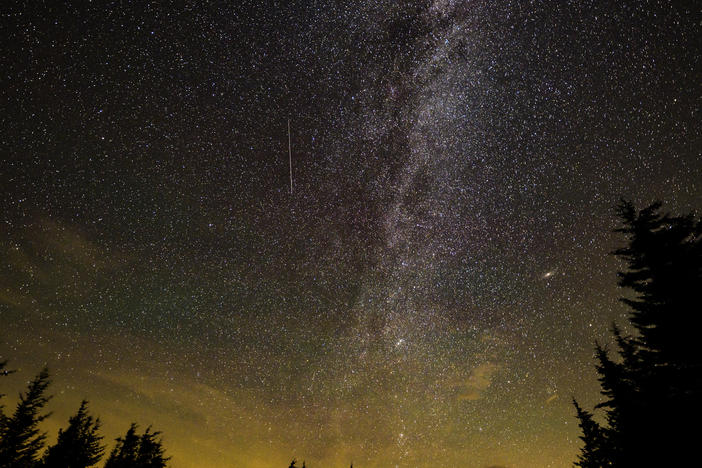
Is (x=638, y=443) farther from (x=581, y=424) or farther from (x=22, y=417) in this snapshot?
(x=22, y=417)

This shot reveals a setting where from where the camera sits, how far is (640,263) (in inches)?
318

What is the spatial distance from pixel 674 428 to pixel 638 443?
1112mm

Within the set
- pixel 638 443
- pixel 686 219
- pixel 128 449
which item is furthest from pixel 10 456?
pixel 686 219

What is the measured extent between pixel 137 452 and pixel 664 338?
1279 inches

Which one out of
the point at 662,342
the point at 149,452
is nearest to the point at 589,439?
the point at 662,342

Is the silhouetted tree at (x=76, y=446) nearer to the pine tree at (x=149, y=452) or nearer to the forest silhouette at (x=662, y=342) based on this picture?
the pine tree at (x=149, y=452)

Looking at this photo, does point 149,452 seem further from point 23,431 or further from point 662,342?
point 662,342

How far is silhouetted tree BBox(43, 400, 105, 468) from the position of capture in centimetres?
1981

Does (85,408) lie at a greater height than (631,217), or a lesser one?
lesser

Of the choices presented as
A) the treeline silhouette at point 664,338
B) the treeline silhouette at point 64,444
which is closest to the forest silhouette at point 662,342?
the treeline silhouette at point 664,338

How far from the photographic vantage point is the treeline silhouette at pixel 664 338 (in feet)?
22.3

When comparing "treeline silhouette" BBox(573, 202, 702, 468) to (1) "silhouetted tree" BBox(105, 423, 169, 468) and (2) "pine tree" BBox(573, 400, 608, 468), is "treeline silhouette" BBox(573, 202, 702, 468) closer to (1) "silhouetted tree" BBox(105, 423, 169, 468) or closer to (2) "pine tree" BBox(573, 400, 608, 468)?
(2) "pine tree" BBox(573, 400, 608, 468)

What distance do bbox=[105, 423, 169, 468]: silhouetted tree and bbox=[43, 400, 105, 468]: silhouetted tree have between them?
1.31m

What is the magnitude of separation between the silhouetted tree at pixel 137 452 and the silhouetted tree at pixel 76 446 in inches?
51.7
